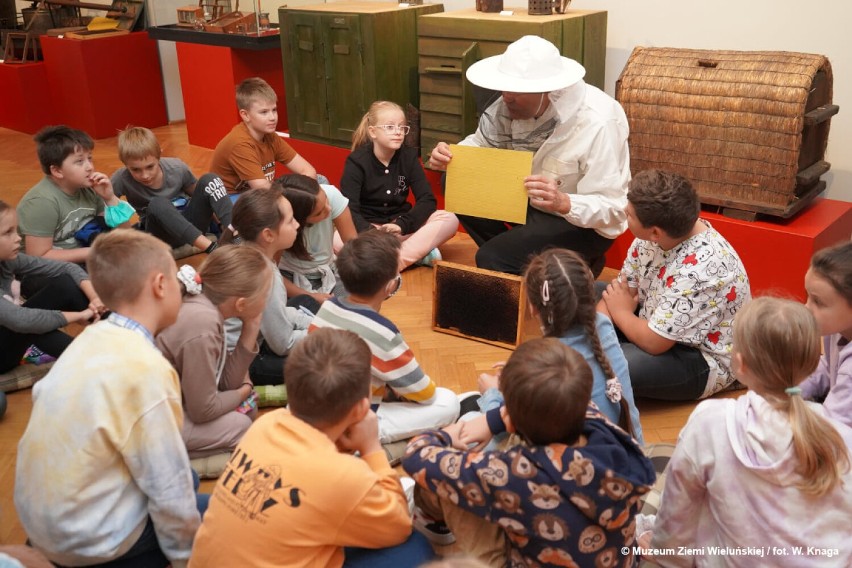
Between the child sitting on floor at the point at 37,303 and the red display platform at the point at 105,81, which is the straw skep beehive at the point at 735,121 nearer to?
the child sitting on floor at the point at 37,303

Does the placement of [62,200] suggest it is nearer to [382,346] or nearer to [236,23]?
[382,346]

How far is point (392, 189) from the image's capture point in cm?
430

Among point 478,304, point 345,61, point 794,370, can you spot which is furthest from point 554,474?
point 345,61

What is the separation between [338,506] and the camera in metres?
1.74

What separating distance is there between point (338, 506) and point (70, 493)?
63 cm

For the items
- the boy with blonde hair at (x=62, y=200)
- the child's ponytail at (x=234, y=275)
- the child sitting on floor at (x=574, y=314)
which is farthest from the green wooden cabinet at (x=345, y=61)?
the child sitting on floor at (x=574, y=314)

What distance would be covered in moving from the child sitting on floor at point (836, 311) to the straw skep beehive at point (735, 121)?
1389 millimetres

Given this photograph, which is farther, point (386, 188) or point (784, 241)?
point (386, 188)

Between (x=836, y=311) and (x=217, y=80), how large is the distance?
5.23 meters

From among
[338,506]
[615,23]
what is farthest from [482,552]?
[615,23]

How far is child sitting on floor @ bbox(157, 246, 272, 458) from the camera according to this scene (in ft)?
7.97

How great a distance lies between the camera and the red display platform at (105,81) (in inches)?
→ 278

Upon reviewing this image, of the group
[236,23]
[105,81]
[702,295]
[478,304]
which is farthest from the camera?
[105,81]

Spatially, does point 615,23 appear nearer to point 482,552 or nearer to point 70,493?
point 482,552
